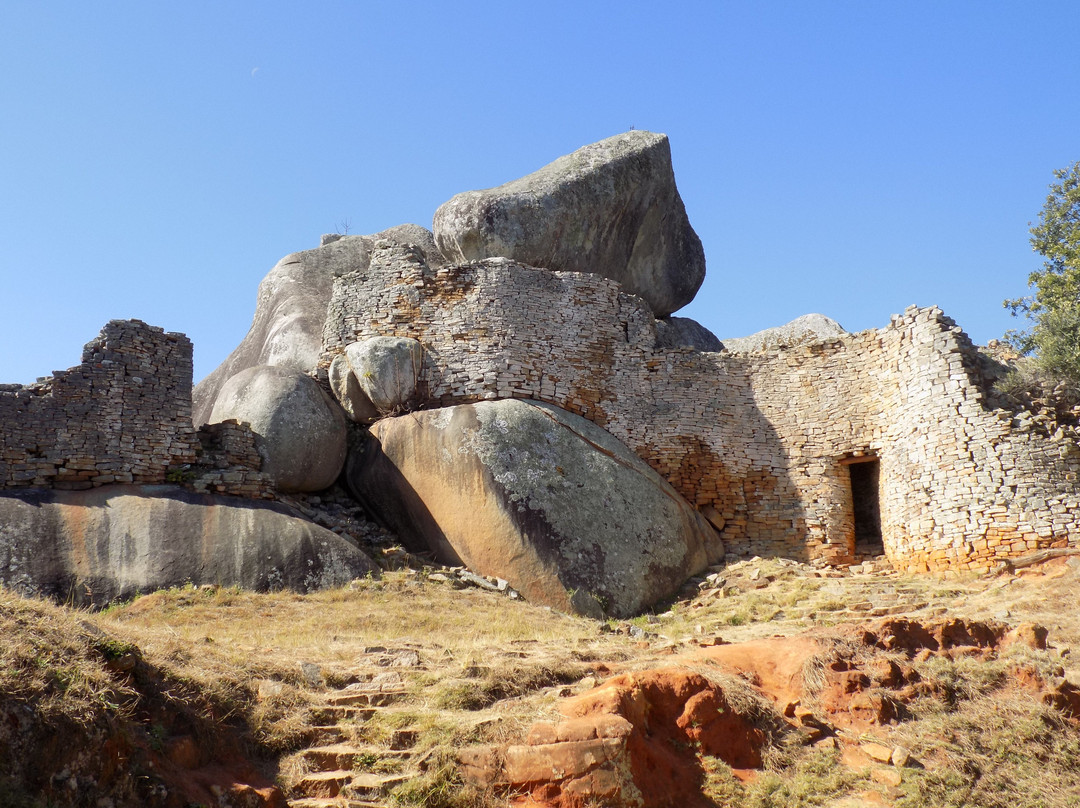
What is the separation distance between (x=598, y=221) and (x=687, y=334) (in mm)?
3587

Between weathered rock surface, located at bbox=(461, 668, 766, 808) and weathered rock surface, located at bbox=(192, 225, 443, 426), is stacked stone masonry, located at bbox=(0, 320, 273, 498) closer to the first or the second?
weathered rock surface, located at bbox=(192, 225, 443, 426)

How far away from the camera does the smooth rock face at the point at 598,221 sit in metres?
18.7

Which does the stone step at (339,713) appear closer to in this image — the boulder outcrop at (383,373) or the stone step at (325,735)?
the stone step at (325,735)

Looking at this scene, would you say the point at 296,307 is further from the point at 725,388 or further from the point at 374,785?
the point at 374,785

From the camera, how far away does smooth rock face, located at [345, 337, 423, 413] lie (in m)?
16.6

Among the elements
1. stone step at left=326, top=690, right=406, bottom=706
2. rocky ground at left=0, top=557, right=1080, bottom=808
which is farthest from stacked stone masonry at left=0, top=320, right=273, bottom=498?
stone step at left=326, top=690, right=406, bottom=706

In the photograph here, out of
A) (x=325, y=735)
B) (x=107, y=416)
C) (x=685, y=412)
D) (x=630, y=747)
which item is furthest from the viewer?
(x=685, y=412)

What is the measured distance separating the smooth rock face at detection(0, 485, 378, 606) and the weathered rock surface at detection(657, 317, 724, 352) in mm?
9085

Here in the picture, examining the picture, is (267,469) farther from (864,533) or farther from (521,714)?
(864,533)

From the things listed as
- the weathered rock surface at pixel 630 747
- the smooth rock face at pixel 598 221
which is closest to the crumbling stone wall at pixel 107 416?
the smooth rock face at pixel 598 221

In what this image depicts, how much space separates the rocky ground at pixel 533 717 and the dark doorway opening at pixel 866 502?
6.40 m

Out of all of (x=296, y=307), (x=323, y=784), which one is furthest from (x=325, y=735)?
(x=296, y=307)

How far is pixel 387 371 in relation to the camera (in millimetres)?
16609

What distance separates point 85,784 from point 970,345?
1363 centimetres
